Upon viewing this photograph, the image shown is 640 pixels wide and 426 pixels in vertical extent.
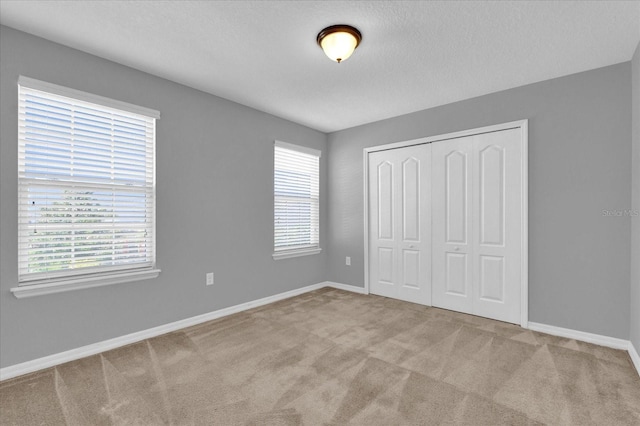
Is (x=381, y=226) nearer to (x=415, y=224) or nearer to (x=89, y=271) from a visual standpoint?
(x=415, y=224)

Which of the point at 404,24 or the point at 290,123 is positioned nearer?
the point at 404,24

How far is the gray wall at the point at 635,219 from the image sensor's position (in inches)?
96.4

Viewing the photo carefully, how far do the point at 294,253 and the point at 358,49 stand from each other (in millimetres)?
2856

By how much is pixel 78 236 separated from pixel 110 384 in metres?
1.22

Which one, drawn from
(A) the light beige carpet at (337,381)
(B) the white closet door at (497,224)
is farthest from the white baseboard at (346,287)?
(B) the white closet door at (497,224)

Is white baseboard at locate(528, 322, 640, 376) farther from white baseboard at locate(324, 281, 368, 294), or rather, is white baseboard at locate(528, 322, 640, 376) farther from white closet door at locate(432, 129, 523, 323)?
white baseboard at locate(324, 281, 368, 294)

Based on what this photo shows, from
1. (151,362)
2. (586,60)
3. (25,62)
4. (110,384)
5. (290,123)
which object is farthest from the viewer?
(290,123)

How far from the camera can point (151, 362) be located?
8.11ft

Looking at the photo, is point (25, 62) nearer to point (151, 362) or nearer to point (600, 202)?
point (151, 362)

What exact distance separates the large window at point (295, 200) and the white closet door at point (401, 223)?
927 millimetres

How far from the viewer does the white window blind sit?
7.66ft

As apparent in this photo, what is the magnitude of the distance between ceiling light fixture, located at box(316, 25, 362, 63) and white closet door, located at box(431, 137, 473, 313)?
80.5 inches

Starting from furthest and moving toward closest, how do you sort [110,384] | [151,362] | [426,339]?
[426,339]
[151,362]
[110,384]

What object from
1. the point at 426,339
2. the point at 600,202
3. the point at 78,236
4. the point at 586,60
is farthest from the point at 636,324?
the point at 78,236
